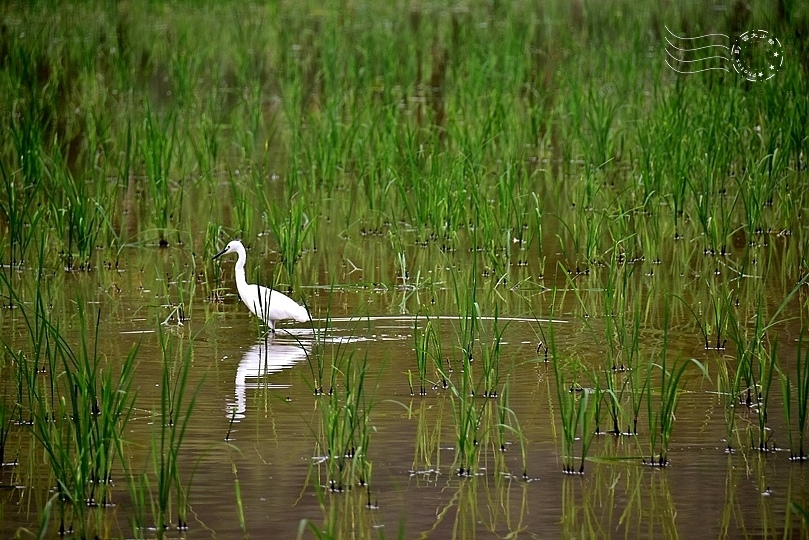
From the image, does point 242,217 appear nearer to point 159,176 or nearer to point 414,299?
point 159,176

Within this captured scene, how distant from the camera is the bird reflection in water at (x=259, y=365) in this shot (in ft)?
17.7

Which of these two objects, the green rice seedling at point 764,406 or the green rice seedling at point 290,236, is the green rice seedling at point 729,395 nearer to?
the green rice seedling at point 764,406

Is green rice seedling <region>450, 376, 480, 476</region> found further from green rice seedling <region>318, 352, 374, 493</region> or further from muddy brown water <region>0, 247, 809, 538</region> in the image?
green rice seedling <region>318, 352, 374, 493</region>

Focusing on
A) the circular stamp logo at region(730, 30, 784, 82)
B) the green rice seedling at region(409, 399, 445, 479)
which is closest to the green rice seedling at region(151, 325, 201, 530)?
the green rice seedling at region(409, 399, 445, 479)

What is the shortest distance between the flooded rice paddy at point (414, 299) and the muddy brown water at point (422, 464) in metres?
0.02

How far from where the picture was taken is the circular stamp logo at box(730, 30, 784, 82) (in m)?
10.5

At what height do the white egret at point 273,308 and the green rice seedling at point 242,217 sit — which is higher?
the green rice seedling at point 242,217

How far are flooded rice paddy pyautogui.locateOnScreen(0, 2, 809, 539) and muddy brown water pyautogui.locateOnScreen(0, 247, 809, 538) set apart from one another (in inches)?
0.6

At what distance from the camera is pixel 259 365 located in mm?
5938

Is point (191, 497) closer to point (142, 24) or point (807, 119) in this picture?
point (807, 119)

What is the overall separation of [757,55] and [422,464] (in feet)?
24.3

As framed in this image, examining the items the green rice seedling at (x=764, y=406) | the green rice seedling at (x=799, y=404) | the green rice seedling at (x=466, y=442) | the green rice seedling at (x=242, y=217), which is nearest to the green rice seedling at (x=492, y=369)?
the green rice seedling at (x=466, y=442)

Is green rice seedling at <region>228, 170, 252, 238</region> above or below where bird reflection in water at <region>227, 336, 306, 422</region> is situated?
above

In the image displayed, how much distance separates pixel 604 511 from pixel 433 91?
398 inches
